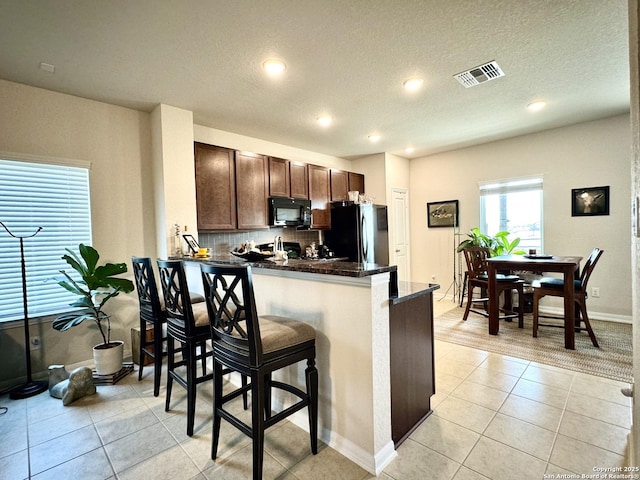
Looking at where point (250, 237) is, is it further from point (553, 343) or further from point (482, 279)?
point (553, 343)

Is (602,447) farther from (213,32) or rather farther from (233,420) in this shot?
(213,32)

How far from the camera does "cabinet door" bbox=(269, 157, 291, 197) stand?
13.9ft

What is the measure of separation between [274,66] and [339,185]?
2927mm

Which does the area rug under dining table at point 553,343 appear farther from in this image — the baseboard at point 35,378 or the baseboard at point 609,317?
the baseboard at point 35,378

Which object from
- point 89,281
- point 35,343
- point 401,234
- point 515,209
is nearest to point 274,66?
point 89,281

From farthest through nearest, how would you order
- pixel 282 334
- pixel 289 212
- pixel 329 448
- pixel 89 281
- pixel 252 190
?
pixel 289 212 < pixel 252 190 < pixel 89 281 < pixel 329 448 < pixel 282 334

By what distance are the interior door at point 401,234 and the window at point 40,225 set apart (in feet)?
14.9

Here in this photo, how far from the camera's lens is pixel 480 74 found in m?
2.70

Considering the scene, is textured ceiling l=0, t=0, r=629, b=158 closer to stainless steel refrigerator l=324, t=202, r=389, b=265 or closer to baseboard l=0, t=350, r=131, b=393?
stainless steel refrigerator l=324, t=202, r=389, b=265

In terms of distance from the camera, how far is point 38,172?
2.78 metres

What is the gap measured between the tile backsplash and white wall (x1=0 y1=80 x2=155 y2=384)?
74 cm

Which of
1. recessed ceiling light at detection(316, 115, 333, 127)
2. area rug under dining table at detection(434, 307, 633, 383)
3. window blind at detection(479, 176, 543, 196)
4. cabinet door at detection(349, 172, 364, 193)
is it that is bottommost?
area rug under dining table at detection(434, 307, 633, 383)

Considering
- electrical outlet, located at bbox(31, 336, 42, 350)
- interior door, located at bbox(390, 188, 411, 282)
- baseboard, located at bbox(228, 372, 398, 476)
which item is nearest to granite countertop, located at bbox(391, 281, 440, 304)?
baseboard, located at bbox(228, 372, 398, 476)

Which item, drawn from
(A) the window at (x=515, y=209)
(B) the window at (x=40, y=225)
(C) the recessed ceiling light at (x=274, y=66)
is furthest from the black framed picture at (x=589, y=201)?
(B) the window at (x=40, y=225)
